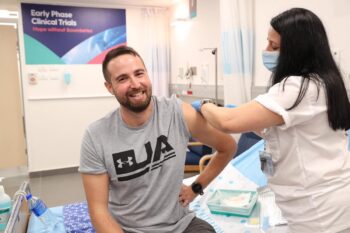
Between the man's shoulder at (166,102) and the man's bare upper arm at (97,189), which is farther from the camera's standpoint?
the man's shoulder at (166,102)

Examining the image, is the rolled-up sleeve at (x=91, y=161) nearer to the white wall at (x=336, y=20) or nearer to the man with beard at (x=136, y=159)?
the man with beard at (x=136, y=159)

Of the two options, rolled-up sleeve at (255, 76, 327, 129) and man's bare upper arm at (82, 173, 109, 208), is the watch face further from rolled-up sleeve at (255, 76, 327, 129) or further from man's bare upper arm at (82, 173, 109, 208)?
rolled-up sleeve at (255, 76, 327, 129)

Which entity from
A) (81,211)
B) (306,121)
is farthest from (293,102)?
(81,211)

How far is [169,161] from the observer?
137 cm

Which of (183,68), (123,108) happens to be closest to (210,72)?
(183,68)

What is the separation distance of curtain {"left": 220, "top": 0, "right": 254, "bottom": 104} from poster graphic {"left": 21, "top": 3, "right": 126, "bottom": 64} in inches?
84.9

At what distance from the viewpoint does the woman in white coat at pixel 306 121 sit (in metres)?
1.08

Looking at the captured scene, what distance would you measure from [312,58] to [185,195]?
0.79m

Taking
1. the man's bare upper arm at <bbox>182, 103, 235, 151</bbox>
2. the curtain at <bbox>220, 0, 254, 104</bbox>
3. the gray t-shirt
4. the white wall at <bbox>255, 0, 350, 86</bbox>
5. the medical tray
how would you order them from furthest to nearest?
the curtain at <bbox>220, 0, 254, 104</bbox>
the white wall at <bbox>255, 0, 350, 86</bbox>
the medical tray
the man's bare upper arm at <bbox>182, 103, 235, 151</bbox>
the gray t-shirt

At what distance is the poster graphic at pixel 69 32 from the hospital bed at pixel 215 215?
8.96 ft

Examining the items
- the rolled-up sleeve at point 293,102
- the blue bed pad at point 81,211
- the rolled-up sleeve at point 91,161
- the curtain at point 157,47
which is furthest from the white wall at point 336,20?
the curtain at point 157,47

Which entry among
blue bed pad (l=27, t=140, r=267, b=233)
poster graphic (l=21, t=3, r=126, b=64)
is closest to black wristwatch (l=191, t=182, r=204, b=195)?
blue bed pad (l=27, t=140, r=267, b=233)

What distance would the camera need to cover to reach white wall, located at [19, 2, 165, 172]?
4.36 m

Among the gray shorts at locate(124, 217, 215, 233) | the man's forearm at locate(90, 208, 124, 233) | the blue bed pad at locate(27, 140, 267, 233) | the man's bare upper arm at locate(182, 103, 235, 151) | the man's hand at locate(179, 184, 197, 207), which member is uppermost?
the man's bare upper arm at locate(182, 103, 235, 151)
